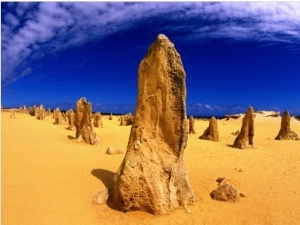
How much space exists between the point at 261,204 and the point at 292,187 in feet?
6.81

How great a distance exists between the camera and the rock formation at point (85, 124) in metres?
17.5

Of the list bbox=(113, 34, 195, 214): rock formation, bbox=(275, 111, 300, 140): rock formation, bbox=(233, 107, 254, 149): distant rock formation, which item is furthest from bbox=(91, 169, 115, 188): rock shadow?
bbox=(275, 111, 300, 140): rock formation

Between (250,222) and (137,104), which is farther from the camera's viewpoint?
(137,104)

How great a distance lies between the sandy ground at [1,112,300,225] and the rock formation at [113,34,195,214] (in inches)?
19.5

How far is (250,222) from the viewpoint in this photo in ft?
26.5

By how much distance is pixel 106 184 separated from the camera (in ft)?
33.0

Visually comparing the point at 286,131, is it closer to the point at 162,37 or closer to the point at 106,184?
the point at 106,184

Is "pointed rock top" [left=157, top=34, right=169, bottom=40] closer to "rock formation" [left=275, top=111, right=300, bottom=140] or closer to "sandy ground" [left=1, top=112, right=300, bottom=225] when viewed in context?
"sandy ground" [left=1, top=112, right=300, bottom=225]

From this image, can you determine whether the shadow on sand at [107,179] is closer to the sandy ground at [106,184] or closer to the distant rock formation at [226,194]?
the sandy ground at [106,184]

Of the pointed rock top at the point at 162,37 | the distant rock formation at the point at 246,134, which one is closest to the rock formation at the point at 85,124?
the distant rock formation at the point at 246,134

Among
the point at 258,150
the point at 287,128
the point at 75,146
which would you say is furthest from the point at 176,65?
the point at 287,128

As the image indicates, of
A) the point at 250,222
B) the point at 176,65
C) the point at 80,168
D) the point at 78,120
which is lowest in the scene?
the point at 250,222

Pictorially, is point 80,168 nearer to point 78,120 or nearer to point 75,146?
point 75,146

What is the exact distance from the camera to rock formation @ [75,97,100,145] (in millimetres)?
17528
